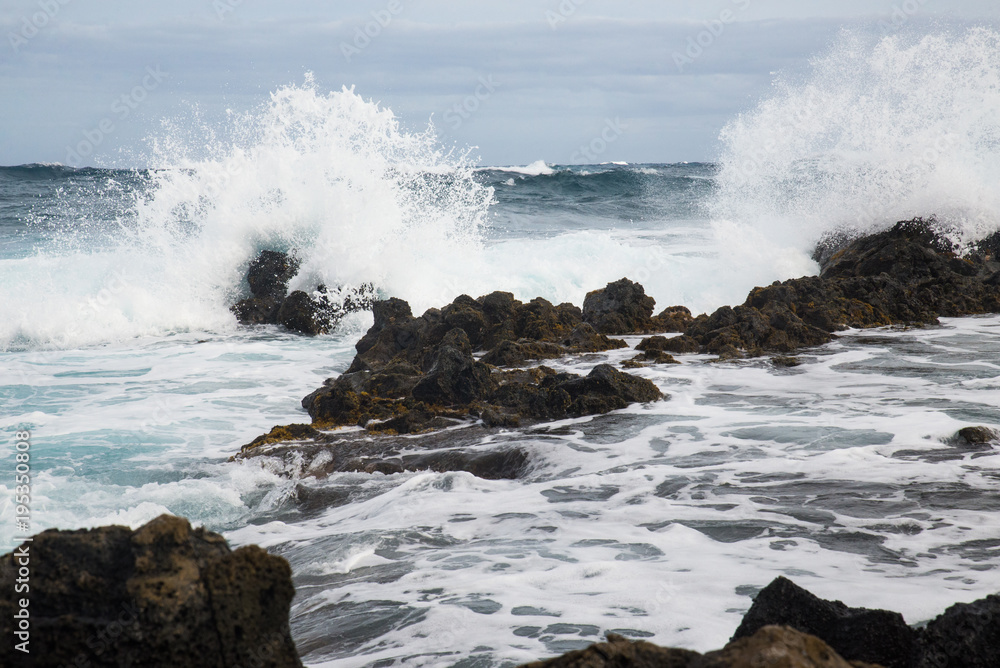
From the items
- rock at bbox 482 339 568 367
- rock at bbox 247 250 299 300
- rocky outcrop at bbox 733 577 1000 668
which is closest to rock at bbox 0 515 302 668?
rocky outcrop at bbox 733 577 1000 668

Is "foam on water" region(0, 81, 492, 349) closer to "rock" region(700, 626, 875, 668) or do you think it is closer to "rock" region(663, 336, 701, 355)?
"rock" region(663, 336, 701, 355)

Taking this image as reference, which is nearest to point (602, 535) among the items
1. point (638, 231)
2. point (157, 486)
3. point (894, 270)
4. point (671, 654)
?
point (671, 654)

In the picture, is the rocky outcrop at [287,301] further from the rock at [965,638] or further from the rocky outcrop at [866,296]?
the rock at [965,638]

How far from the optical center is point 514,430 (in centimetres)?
672

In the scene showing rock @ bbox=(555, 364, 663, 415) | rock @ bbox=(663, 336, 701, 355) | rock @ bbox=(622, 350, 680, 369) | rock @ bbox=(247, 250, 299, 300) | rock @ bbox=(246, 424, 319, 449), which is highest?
rock @ bbox=(247, 250, 299, 300)

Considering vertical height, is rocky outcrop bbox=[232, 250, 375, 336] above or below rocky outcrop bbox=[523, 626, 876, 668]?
above

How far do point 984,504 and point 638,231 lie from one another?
20.1m

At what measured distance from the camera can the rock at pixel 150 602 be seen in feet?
6.82

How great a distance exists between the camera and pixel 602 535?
443 centimetres

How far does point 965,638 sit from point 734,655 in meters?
1.03

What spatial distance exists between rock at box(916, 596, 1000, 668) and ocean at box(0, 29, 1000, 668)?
867 millimetres

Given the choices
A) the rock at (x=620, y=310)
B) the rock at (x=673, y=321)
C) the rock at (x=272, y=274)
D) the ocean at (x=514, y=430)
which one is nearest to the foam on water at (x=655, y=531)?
the ocean at (x=514, y=430)

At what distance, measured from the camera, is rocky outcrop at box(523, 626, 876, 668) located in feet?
5.63

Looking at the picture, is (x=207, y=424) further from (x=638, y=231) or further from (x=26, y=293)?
(x=638, y=231)
